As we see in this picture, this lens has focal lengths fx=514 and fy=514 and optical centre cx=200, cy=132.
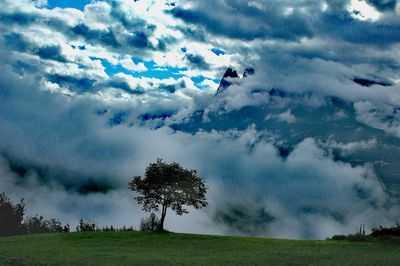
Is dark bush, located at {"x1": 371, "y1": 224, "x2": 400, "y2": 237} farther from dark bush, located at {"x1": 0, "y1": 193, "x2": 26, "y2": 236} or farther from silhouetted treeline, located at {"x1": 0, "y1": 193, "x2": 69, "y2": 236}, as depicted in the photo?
dark bush, located at {"x1": 0, "y1": 193, "x2": 26, "y2": 236}

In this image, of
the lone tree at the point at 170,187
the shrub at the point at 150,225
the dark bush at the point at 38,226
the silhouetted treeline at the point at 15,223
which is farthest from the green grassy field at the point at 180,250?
the dark bush at the point at 38,226

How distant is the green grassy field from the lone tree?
530 inches

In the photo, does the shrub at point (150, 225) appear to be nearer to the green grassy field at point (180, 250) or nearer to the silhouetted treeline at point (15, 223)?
the green grassy field at point (180, 250)

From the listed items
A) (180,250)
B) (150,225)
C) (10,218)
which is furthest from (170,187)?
(10,218)

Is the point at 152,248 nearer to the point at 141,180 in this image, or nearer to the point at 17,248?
the point at 17,248

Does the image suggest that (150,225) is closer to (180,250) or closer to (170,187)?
(170,187)

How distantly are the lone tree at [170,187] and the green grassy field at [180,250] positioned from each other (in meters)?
13.5

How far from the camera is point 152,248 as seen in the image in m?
78.8

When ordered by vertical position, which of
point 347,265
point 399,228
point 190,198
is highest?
point 190,198

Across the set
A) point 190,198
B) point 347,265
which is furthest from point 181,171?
point 347,265

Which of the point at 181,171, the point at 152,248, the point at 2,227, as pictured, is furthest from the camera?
the point at 2,227

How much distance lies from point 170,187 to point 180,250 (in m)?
33.5

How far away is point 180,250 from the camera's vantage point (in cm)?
7544

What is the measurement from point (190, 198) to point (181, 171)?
19.8 ft
